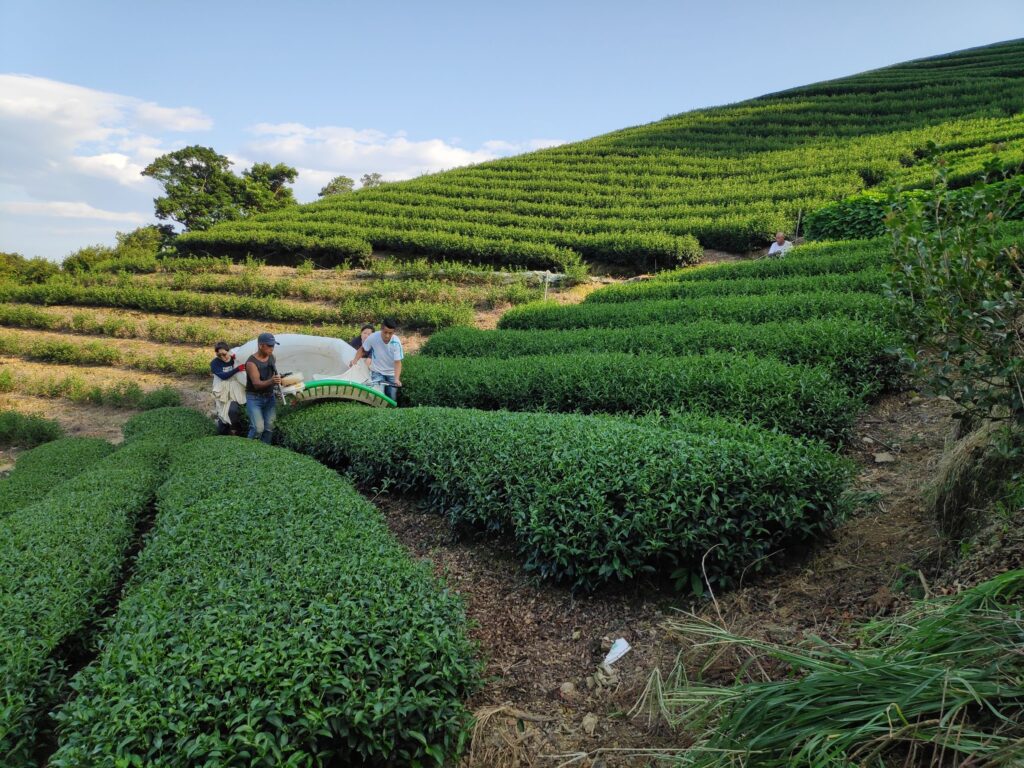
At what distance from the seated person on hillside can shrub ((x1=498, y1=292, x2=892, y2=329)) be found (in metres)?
6.28

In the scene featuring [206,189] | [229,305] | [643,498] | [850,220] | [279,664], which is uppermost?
[206,189]

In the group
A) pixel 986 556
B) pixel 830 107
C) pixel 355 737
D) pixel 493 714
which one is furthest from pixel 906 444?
pixel 830 107

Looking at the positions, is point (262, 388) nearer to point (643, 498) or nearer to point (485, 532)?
point (485, 532)

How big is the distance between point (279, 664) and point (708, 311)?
899cm

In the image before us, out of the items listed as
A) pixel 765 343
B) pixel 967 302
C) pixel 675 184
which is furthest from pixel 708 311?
pixel 675 184

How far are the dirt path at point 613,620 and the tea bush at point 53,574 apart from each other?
2420 millimetres

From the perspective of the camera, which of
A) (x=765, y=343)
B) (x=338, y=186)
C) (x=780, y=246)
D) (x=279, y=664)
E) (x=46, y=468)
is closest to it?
(x=279, y=664)

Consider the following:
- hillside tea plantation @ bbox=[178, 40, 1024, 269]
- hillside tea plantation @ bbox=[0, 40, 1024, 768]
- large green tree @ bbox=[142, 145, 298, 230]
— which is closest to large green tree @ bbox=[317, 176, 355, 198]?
large green tree @ bbox=[142, 145, 298, 230]

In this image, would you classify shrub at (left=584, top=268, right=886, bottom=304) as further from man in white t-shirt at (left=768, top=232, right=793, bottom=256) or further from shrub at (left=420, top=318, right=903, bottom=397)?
man in white t-shirt at (left=768, top=232, right=793, bottom=256)

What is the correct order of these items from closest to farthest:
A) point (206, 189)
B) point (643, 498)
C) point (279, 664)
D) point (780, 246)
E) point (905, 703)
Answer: point (905, 703)
point (279, 664)
point (643, 498)
point (780, 246)
point (206, 189)

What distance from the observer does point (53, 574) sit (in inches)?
182

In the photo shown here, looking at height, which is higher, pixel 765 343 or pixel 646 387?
pixel 765 343

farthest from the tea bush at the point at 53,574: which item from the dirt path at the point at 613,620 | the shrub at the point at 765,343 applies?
the shrub at the point at 765,343

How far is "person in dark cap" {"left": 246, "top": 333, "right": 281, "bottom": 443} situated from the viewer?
28.8 feet
